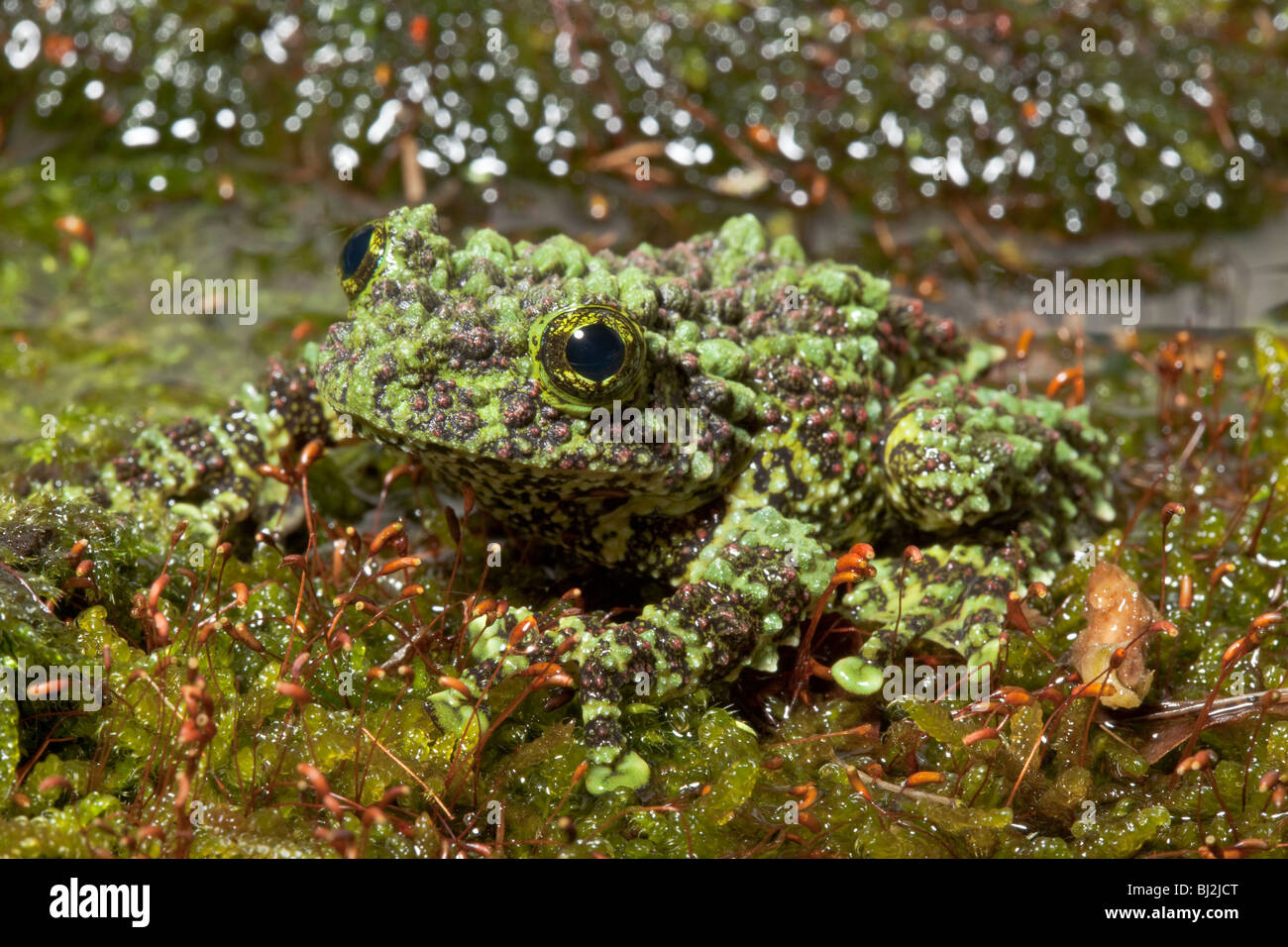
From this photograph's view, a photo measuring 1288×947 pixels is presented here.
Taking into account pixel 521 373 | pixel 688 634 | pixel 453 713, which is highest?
pixel 521 373

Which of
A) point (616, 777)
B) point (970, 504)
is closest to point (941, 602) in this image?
point (970, 504)

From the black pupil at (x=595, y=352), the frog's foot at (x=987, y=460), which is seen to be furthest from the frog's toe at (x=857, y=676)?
the black pupil at (x=595, y=352)

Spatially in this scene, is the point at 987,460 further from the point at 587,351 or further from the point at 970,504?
the point at 587,351

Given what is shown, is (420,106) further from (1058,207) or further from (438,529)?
(1058,207)

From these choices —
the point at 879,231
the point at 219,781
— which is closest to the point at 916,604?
the point at 219,781

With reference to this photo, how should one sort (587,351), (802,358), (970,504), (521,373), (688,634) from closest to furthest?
(587,351), (521,373), (688,634), (970,504), (802,358)

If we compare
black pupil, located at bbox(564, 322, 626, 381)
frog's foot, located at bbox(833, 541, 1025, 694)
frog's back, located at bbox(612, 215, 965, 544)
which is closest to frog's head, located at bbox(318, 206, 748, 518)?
black pupil, located at bbox(564, 322, 626, 381)

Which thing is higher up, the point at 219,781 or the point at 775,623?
the point at 775,623
